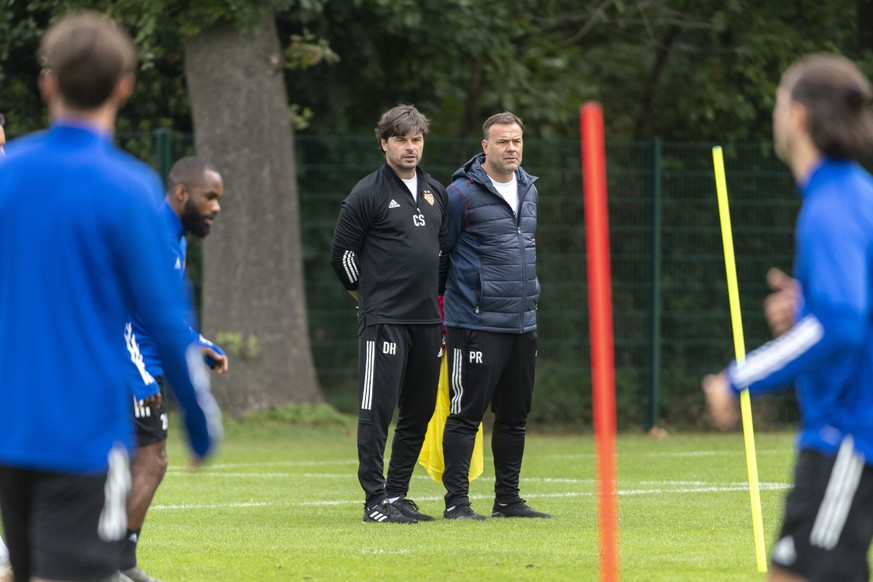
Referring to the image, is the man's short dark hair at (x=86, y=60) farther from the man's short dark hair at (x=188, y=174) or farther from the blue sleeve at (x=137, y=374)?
the blue sleeve at (x=137, y=374)

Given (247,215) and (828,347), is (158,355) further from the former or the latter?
(247,215)

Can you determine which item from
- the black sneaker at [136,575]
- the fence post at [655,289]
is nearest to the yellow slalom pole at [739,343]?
the black sneaker at [136,575]

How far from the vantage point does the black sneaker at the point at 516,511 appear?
8758 mm

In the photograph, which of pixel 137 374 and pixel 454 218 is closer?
pixel 137 374

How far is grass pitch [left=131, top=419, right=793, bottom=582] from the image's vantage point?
675cm

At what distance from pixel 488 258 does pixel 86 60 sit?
5.54 meters

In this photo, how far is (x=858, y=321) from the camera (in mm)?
3475

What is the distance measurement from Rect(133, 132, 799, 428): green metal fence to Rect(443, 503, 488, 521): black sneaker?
284 inches

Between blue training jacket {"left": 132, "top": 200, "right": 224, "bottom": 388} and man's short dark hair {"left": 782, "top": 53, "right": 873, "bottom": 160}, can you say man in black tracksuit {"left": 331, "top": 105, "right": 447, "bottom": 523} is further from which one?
man's short dark hair {"left": 782, "top": 53, "right": 873, "bottom": 160}

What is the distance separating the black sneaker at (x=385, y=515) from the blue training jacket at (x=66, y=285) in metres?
Answer: 5.17

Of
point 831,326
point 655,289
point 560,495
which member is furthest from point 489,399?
point 655,289

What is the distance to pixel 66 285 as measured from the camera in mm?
3377

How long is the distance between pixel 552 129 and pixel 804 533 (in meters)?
14.7

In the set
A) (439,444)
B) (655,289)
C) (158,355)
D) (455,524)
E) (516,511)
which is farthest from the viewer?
(655,289)
